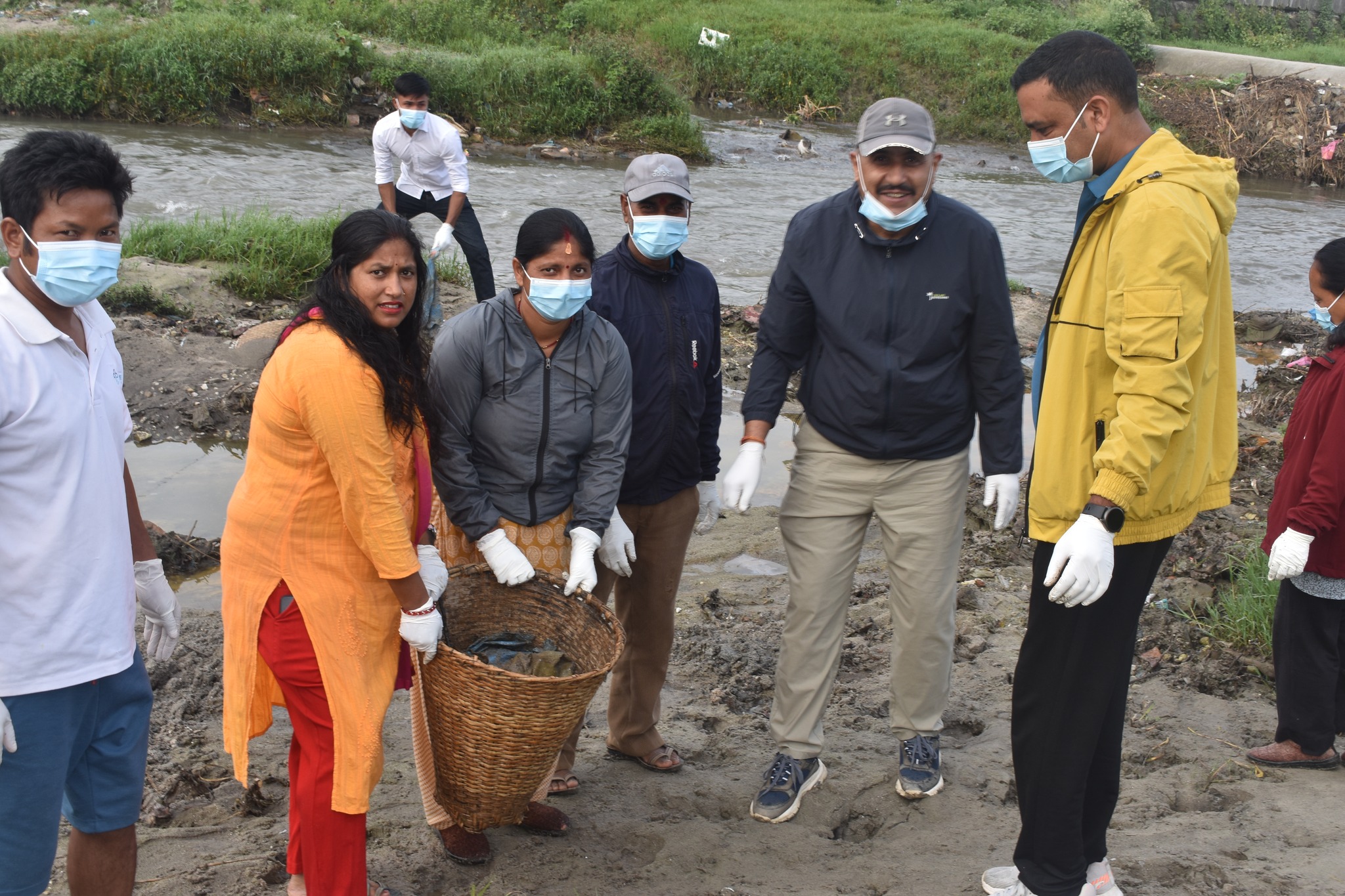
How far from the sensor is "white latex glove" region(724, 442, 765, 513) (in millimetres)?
3207

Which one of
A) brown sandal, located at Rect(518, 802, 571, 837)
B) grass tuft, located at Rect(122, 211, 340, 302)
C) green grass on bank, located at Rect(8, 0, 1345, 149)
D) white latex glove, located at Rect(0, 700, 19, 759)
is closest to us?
white latex glove, located at Rect(0, 700, 19, 759)

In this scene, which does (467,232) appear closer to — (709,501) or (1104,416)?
Result: (709,501)

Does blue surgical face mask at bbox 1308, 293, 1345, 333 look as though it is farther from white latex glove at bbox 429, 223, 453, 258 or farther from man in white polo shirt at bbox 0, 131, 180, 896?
white latex glove at bbox 429, 223, 453, 258

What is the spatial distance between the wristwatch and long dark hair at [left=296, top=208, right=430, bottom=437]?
5.06 feet

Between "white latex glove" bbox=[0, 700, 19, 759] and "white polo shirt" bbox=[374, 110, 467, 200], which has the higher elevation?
"white polo shirt" bbox=[374, 110, 467, 200]

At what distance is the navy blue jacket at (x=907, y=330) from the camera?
3.06 meters

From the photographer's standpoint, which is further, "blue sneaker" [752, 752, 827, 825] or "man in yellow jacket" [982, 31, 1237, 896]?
"blue sneaker" [752, 752, 827, 825]

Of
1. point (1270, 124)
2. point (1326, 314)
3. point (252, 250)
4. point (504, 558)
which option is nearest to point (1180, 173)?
point (1326, 314)

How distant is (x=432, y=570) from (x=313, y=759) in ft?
1.71

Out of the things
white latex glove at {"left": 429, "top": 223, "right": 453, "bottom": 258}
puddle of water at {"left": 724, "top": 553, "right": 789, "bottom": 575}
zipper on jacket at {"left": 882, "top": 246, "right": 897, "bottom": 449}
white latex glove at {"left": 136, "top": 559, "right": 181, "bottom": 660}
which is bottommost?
puddle of water at {"left": 724, "top": 553, "right": 789, "bottom": 575}

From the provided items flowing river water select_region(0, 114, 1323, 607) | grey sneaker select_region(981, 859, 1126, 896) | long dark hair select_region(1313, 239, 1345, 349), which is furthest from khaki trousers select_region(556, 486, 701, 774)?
flowing river water select_region(0, 114, 1323, 607)

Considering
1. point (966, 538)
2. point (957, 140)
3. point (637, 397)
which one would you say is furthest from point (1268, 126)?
point (637, 397)

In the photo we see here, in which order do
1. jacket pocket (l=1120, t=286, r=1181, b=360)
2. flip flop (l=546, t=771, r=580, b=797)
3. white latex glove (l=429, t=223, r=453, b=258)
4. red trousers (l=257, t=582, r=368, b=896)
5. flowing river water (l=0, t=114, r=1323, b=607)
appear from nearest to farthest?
jacket pocket (l=1120, t=286, r=1181, b=360) < red trousers (l=257, t=582, r=368, b=896) < flip flop (l=546, t=771, r=580, b=797) < white latex glove (l=429, t=223, r=453, b=258) < flowing river water (l=0, t=114, r=1323, b=607)

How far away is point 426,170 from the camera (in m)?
8.25
